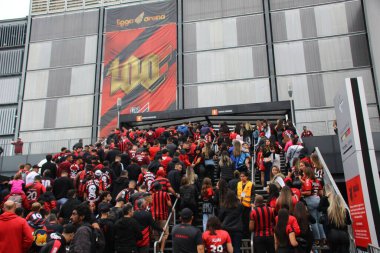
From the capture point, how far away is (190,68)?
114 ft

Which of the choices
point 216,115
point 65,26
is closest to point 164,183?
point 216,115

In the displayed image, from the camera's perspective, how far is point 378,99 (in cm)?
2952

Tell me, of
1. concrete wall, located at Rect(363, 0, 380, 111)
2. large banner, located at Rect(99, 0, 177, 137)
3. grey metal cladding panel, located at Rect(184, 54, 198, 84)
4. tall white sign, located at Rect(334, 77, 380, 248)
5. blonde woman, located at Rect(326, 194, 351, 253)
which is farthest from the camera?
grey metal cladding panel, located at Rect(184, 54, 198, 84)

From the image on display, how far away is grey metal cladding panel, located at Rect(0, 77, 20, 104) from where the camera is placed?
122ft

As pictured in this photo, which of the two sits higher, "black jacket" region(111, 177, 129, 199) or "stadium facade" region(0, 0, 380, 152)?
"stadium facade" region(0, 0, 380, 152)

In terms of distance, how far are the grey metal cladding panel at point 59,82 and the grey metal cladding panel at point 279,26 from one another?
1830 centimetres

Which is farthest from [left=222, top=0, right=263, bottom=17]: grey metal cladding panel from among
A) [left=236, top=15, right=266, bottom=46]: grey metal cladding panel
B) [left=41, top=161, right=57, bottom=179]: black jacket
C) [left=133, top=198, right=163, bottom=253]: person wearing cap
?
[left=133, top=198, right=163, bottom=253]: person wearing cap

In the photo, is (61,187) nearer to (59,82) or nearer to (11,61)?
(59,82)

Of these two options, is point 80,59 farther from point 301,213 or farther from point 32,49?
point 301,213

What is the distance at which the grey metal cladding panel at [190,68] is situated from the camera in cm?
3431

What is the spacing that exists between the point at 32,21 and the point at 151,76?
13.9m

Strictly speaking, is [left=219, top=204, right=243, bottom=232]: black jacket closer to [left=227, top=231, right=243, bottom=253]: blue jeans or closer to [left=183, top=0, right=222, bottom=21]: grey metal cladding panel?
[left=227, top=231, right=243, bottom=253]: blue jeans

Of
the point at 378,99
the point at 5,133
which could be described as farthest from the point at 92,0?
the point at 378,99

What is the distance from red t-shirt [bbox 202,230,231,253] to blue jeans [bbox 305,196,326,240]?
311 cm
